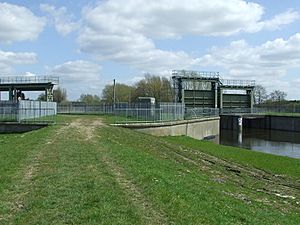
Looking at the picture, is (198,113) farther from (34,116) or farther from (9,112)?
(9,112)

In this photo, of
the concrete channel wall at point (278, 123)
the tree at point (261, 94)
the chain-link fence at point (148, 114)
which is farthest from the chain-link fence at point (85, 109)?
the tree at point (261, 94)

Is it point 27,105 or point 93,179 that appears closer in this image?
point 93,179

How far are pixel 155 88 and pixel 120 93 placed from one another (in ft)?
44.4

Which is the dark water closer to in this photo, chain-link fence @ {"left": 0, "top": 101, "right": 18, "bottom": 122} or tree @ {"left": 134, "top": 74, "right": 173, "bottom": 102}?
chain-link fence @ {"left": 0, "top": 101, "right": 18, "bottom": 122}

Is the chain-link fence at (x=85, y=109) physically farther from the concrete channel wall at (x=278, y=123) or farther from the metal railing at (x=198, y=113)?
the concrete channel wall at (x=278, y=123)

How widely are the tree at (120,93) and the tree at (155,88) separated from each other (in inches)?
87.6

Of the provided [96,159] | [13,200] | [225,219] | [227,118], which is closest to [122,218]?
[225,219]

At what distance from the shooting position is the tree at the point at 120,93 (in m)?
120

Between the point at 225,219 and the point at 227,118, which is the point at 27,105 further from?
the point at 227,118

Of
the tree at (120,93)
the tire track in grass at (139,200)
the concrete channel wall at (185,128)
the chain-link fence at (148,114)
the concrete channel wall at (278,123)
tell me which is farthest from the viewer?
the tree at (120,93)

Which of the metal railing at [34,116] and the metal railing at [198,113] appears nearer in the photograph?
the metal railing at [34,116]

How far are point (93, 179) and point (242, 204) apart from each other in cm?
446

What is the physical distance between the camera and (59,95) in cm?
13238

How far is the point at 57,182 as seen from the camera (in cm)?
1202
